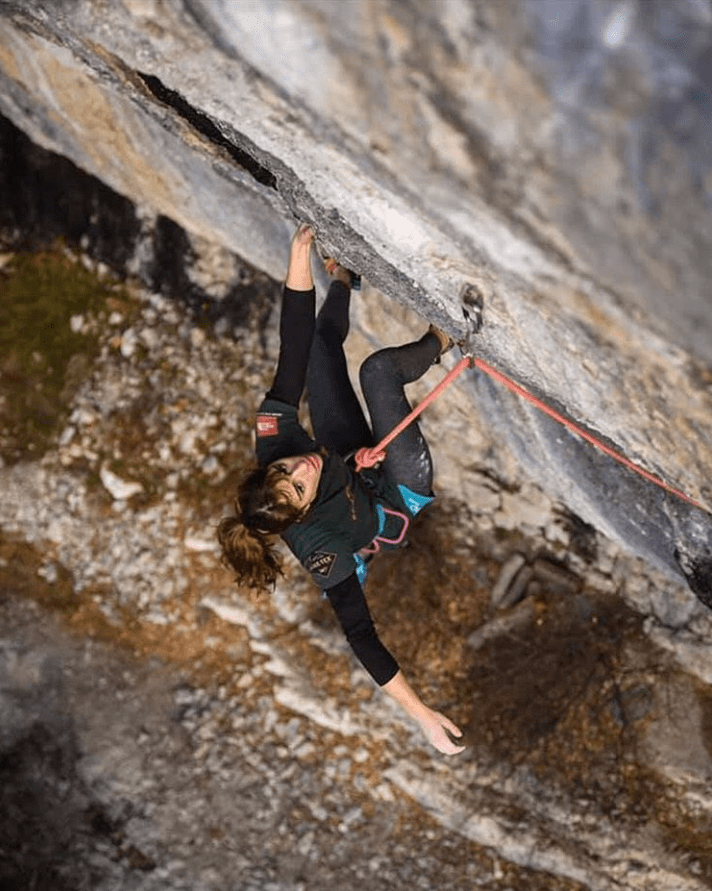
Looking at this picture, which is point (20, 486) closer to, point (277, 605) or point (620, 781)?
point (277, 605)

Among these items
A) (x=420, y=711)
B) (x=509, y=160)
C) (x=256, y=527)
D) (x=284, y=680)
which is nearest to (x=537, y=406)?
(x=256, y=527)

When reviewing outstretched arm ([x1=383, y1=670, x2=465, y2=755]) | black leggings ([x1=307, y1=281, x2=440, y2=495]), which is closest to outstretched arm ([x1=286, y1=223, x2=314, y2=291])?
black leggings ([x1=307, y1=281, x2=440, y2=495])

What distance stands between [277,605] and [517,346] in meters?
3.44

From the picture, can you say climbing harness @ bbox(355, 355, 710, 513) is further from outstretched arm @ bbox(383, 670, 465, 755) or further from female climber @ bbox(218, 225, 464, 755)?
outstretched arm @ bbox(383, 670, 465, 755)

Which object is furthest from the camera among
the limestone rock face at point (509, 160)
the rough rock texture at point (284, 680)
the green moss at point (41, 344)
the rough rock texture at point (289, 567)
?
the green moss at point (41, 344)

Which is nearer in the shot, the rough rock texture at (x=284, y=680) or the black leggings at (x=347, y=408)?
the black leggings at (x=347, y=408)

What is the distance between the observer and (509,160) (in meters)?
2.42

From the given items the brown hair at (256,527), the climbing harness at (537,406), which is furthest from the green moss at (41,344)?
the climbing harness at (537,406)

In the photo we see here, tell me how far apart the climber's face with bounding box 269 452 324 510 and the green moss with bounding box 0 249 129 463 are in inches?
148

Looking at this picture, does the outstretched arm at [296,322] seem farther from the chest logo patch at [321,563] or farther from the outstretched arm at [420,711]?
the outstretched arm at [420,711]

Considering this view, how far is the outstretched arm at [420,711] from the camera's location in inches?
173

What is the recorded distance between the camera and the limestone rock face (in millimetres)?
2145

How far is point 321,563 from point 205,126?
229cm

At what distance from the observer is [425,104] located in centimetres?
247
